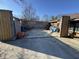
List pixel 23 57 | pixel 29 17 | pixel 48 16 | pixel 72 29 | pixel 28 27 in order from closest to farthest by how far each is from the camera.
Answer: pixel 23 57
pixel 72 29
pixel 28 27
pixel 29 17
pixel 48 16

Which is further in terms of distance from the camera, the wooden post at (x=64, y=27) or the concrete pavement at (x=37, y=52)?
the wooden post at (x=64, y=27)

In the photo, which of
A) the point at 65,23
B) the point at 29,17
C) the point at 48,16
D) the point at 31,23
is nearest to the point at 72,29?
the point at 65,23

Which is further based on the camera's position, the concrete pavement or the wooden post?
the wooden post

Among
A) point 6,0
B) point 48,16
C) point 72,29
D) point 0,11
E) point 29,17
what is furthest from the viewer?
point 48,16

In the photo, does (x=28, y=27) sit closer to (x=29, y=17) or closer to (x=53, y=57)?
(x=29, y=17)

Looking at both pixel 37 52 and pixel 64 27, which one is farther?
pixel 64 27

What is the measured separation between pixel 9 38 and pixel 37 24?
46.0 feet

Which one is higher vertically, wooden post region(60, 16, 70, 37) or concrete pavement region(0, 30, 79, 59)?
wooden post region(60, 16, 70, 37)

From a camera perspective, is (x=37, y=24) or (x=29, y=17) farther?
(x=29, y=17)

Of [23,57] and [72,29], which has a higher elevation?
[72,29]

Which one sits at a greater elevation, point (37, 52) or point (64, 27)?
point (64, 27)

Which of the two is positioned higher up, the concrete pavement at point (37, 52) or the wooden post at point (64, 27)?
the wooden post at point (64, 27)

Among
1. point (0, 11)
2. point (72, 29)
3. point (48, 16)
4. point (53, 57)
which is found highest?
point (48, 16)

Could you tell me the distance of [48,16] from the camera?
27.8m
